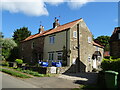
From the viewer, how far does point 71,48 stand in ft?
71.7

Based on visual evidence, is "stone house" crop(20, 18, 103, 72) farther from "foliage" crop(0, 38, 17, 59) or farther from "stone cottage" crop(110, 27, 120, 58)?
"foliage" crop(0, 38, 17, 59)

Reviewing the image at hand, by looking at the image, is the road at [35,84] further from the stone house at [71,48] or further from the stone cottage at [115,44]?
the stone cottage at [115,44]

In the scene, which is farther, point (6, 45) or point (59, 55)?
point (6, 45)

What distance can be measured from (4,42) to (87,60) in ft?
87.3

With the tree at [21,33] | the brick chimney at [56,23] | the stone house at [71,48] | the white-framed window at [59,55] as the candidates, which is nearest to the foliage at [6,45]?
the stone house at [71,48]

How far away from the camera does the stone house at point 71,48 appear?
2194cm

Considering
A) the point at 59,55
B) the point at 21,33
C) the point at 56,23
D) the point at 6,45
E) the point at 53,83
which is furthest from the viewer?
the point at 21,33

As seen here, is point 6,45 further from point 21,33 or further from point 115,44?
point 115,44

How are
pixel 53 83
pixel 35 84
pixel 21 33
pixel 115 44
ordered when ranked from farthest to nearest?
pixel 21 33 → pixel 115 44 → pixel 53 83 → pixel 35 84

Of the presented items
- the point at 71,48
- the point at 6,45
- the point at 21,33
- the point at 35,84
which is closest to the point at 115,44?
the point at 71,48

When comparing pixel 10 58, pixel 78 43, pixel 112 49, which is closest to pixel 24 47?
pixel 10 58

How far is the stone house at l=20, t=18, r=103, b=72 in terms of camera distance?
72.0 ft

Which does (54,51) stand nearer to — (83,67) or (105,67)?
(83,67)

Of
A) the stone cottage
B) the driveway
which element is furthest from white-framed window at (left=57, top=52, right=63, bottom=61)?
the driveway
